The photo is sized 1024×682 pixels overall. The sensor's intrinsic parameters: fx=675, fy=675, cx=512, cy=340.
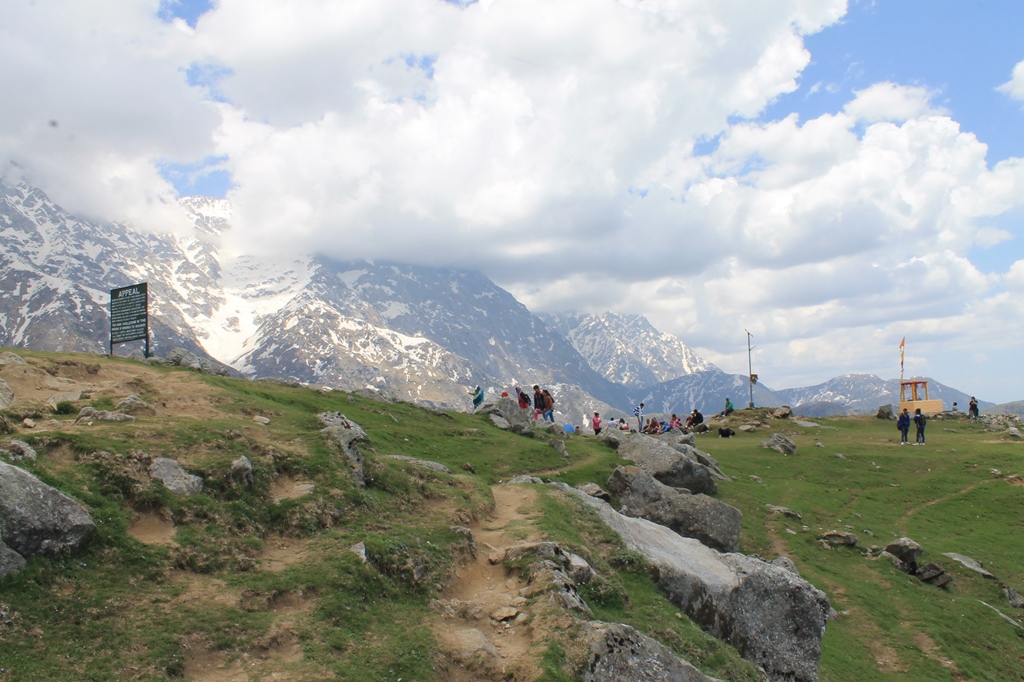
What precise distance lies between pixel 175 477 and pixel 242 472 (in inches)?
72.5

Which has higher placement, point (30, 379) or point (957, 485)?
point (30, 379)

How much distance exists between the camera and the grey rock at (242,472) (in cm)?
1978

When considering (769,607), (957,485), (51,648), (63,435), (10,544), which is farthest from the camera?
(957,485)

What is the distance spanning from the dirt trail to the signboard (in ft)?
139

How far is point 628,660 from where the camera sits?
48.0ft

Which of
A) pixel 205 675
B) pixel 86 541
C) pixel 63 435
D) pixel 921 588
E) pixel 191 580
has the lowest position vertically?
pixel 921 588

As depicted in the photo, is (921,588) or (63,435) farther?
(921,588)

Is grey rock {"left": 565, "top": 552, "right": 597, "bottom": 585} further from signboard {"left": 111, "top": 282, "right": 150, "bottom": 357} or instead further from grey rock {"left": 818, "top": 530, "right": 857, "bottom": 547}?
signboard {"left": 111, "top": 282, "right": 150, "bottom": 357}

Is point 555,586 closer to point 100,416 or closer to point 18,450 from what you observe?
point 18,450

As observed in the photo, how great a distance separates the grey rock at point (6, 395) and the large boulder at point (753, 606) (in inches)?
926

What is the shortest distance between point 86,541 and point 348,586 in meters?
5.91

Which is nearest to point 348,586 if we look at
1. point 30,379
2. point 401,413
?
point 30,379

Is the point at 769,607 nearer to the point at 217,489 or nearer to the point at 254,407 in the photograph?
the point at 217,489

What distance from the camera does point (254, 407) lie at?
31.0 meters
